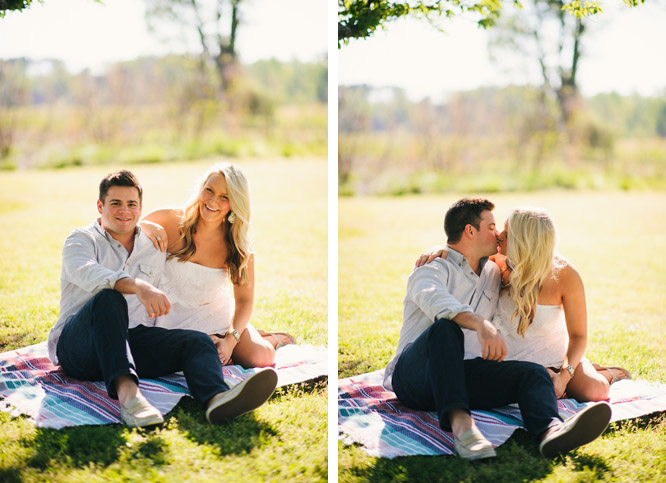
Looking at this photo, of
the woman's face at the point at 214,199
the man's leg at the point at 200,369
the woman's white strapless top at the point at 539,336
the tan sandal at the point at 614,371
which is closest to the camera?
the man's leg at the point at 200,369

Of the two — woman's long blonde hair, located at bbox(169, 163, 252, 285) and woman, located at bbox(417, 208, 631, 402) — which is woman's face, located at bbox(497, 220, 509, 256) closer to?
woman, located at bbox(417, 208, 631, 402)

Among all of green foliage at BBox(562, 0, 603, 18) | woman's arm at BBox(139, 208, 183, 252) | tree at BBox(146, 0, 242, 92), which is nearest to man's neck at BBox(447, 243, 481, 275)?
woman's arm at BBox(139, 208, 183, 252)

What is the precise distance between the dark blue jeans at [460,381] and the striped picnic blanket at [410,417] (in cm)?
8

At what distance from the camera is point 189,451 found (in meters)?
2.69

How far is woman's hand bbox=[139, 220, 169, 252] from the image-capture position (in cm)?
321

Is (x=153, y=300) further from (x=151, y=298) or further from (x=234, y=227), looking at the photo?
(x=234, y=227)

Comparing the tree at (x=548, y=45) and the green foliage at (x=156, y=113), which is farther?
the tree at (x=548, y=45)

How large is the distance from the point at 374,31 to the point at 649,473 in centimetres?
247

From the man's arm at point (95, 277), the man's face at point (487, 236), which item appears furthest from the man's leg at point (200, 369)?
the man's face at point (487, 236)

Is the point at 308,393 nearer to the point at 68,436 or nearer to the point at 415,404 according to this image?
the point at 415,404

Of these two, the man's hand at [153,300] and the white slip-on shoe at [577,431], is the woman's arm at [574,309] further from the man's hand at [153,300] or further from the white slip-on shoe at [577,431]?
the man's hand at [153,300]

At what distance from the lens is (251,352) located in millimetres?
3402

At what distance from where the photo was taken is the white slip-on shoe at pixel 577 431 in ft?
8.38

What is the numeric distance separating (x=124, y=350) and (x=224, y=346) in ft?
2.07
